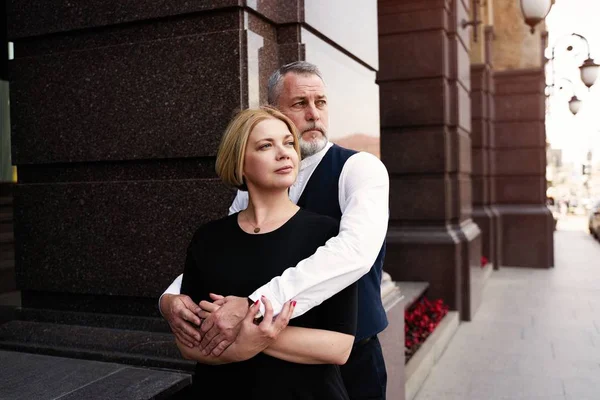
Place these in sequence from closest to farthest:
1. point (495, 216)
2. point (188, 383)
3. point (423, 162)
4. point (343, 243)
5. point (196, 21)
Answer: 1. point (343, 243)
2. point (188, 383)
3. point (196, 21)
4. point (423, 162)
5. point (495, 216)

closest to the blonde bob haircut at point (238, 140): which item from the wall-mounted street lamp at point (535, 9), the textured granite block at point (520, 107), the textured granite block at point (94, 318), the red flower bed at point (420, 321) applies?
the textured granite block at point (94, 318)

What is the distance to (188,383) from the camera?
10.2ft

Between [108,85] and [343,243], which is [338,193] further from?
[108,85]

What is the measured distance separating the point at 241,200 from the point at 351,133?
6.06 ft

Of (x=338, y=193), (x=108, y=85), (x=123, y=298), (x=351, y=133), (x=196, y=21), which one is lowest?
(x=123, y=298)

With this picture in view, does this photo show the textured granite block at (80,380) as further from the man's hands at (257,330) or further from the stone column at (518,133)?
the stone column at (518,133)

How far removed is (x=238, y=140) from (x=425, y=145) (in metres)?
6.88

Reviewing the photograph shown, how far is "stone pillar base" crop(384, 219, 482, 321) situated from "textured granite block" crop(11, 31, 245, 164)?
5495 mm

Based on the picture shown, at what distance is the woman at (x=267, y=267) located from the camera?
1.97 meters

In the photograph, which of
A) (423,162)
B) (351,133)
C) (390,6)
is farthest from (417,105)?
(351,133)

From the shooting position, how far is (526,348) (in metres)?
7.32

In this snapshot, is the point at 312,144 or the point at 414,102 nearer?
the point at 312,144

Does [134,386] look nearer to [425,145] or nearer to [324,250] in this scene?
[324,250]

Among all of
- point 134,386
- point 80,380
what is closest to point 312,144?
point 134,386
